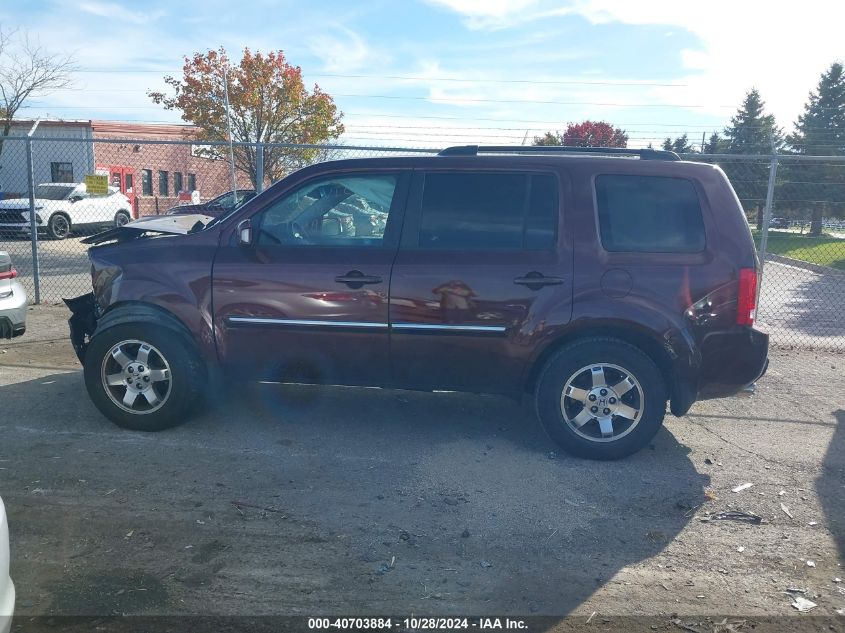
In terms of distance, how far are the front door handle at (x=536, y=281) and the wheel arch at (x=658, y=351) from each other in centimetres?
34

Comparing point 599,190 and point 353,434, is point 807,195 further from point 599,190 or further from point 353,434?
point 353,434

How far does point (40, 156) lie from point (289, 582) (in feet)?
99.3

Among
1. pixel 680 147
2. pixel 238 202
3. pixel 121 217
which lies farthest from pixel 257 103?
pixel 238 202

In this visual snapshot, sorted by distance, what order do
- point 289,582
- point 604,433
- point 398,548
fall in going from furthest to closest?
point 604,433
point 398,548
point 289,582

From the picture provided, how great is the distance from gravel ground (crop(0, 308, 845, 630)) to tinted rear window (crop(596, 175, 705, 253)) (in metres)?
1.49

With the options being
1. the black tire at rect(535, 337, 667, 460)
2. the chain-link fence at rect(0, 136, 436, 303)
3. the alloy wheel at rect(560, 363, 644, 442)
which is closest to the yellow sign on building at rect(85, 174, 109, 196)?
the chain-link fence at rect(0, 136, 436, 303)

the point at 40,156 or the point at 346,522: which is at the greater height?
the point at 40,156

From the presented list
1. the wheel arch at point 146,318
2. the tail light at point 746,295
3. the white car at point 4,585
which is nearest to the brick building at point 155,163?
the wheel arch at point 146,318

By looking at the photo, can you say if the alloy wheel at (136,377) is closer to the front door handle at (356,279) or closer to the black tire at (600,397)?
the front door handle at (356,279)

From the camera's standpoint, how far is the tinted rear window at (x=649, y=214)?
4887 millimetres

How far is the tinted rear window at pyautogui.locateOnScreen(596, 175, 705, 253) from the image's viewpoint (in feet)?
16.0

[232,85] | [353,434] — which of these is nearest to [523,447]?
[353,434]

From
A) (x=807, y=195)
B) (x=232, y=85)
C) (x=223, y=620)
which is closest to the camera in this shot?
Answer: (x=223, y=620)

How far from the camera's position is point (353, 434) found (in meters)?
5.43
